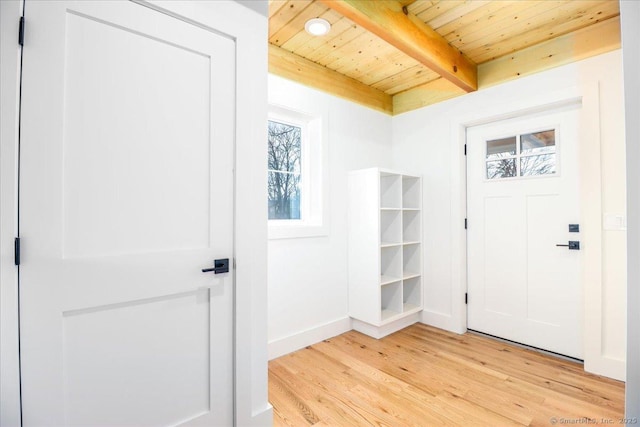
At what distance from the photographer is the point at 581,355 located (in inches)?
95.8

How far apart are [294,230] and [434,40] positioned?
1844mm

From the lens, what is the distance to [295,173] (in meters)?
2.92

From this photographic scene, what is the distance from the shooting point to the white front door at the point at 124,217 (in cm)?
114

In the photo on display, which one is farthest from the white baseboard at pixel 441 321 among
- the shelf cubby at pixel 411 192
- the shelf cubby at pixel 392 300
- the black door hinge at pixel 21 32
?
the black door hinge at pixel 21 32

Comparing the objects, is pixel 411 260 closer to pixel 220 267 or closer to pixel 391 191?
pixel 391 191

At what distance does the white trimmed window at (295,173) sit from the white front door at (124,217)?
119 cm

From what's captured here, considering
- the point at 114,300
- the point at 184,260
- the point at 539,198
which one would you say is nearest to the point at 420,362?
the point at 539,198

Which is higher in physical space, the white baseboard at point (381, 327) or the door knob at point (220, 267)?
the door knob at point (220, 267)

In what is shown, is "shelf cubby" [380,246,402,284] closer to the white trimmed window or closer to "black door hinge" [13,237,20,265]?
the white trimmed window

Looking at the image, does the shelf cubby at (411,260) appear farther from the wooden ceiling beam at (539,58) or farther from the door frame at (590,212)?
the wooden ceiling beam at (539,58)

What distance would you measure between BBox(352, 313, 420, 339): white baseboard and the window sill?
3.14ft

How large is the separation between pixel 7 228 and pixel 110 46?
2.55ft

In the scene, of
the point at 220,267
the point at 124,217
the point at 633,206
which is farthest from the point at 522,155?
the point at 124,217

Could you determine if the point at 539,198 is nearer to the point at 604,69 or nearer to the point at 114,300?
the point at 604,69
